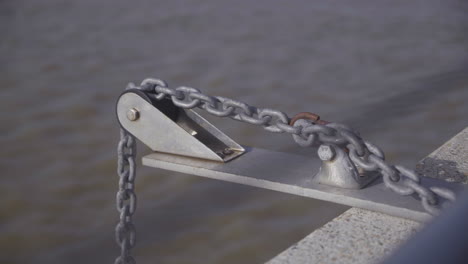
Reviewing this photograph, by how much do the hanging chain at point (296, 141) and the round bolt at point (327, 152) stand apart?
0.07 ft

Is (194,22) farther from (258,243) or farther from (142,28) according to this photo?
(258,243)

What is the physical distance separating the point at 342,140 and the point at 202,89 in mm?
3571

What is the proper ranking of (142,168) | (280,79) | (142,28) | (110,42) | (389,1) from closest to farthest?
(142,168)
(280,79)
(110,42)
(142,28)
(389,1)

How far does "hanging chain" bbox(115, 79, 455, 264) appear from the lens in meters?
1.67

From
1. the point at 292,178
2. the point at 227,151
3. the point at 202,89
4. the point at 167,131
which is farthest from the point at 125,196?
the point at 202,89

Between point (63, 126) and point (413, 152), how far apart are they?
2.47 m

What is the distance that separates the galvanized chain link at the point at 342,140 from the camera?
1667 millimetres

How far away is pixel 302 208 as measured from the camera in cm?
374

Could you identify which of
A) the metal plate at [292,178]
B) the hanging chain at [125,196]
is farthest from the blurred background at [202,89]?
the metal plate at [292,178]

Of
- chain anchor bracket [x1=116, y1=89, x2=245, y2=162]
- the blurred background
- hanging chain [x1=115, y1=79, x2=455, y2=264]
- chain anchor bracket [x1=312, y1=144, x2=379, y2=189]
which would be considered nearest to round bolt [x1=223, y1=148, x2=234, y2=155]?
chain anchor bracket [x1=116, y1=89, x2=245, y2=162]

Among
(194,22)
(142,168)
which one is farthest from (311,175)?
(194,22)

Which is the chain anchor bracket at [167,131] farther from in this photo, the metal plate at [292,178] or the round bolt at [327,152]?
the round bolt at [327,152]

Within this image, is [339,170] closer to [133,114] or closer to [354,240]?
[354,240]

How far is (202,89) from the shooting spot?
5.29m
